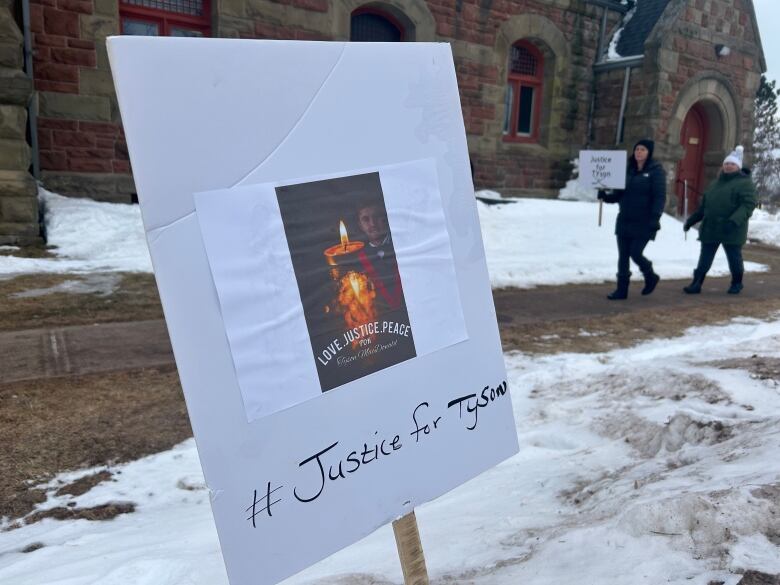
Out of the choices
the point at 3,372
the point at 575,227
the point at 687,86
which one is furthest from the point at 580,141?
the point at 3,372

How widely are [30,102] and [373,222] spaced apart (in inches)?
312

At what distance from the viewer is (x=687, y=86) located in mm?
13648

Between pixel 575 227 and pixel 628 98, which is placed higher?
pixel 628 98

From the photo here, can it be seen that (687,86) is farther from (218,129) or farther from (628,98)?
(218,129)

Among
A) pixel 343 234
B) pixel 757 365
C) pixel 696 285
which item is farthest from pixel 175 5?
pixel 343 234

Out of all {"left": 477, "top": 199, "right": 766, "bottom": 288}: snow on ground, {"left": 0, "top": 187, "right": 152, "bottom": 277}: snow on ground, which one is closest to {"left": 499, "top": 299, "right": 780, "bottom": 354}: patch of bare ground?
{"left": 477, "top": 199, "right": 766, "bottom": 288}: snow on ground

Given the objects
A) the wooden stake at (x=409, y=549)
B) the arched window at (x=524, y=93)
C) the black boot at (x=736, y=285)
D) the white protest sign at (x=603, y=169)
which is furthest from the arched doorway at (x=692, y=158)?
the wooden stake at (x=409, y=549)

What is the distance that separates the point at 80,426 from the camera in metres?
3.38

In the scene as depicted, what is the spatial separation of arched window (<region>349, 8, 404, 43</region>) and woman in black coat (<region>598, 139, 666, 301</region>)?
239 inches

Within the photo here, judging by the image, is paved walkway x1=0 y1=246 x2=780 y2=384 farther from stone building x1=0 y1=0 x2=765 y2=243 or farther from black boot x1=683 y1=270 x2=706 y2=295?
stone building x1=0 y1=0 x2=765 y2=243

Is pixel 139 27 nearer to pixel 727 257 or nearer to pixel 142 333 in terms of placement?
pixel 142 333

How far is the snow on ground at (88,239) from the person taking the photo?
710cm

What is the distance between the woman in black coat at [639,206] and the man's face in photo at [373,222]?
18.3 feet

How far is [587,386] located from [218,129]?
3349mm
